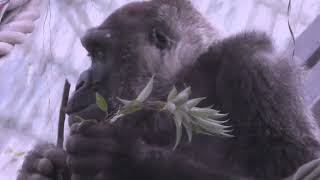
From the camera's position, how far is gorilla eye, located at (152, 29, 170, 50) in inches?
119

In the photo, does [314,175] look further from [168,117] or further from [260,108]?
[168,117]

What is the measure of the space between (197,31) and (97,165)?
1011 mm

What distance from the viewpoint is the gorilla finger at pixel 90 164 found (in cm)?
230

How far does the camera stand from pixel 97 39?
3012 mm

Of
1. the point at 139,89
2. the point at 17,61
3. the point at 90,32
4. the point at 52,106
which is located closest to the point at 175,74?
the point at 139,89

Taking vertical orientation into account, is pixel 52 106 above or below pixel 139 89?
below

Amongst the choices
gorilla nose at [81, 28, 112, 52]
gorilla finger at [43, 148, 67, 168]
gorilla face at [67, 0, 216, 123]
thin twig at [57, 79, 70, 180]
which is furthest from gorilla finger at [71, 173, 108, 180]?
gorilla nose at [81, 28, 112, 52]

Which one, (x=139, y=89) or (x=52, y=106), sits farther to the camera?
(x=52, y=106)

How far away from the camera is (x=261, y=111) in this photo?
246 cm

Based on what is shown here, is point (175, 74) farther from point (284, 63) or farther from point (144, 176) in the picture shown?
point (144, 176)

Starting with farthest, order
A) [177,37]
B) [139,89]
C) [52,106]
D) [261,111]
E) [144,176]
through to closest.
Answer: [52,106] < [177,37] < [139,89] < [261,111] < [144,176]

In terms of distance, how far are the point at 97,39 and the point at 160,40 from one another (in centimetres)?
25

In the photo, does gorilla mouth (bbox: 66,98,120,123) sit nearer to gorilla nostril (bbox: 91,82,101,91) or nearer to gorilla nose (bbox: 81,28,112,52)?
gorilla nostril (bbox: 91,82,101,91)

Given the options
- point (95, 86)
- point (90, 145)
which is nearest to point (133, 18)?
point (95, 86)
